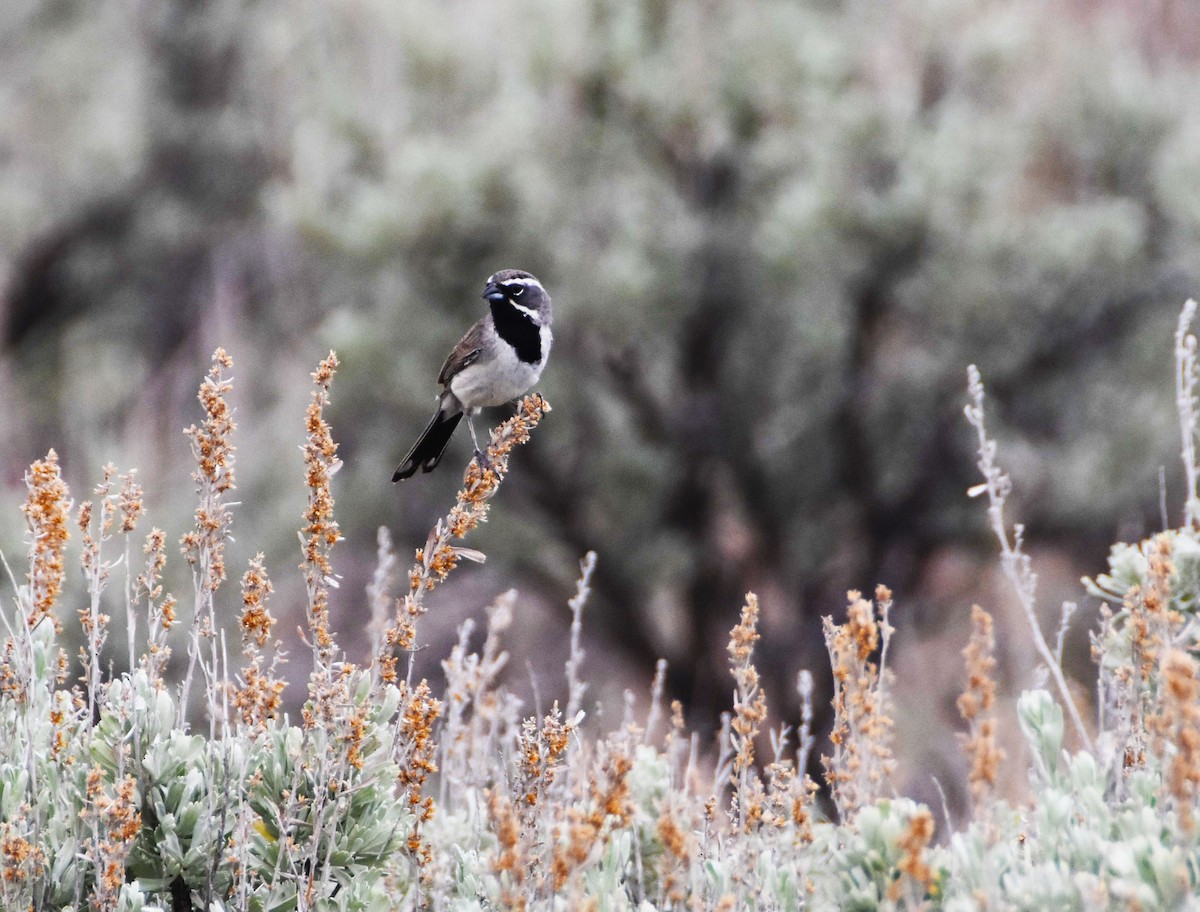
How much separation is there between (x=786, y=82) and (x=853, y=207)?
64.4 inches

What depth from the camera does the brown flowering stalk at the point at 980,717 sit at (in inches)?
79.8

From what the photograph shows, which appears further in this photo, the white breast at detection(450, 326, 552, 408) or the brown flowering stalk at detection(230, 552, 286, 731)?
the white breast at detection(450, 326, 552, 408)

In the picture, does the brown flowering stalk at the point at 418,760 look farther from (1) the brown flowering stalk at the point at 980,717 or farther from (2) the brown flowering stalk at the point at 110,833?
(1) the brown flowering stalk at the point at 980,717

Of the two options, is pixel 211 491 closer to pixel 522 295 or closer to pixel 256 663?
pixel 256 663

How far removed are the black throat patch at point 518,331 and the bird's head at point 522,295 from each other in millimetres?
30

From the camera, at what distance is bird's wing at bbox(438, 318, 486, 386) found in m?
5.74

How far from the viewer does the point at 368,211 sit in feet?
46.1

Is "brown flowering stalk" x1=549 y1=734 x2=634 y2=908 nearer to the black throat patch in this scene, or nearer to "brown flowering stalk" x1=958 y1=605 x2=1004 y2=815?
"brown flowering stalk" x1=958 y1=605 x2=1004 y2=815

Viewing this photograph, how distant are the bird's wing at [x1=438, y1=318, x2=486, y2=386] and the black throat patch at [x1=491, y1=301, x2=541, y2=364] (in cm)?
10

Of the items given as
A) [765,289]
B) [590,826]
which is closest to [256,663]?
[590,826]

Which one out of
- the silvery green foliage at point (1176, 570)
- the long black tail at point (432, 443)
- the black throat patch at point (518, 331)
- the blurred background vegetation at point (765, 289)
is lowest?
the silvery green foliage at point (1176, 570)

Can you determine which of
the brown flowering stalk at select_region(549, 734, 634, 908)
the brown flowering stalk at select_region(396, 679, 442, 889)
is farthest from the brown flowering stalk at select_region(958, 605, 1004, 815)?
the brown flowering stalk at select_region(396, 679, 442, 889)

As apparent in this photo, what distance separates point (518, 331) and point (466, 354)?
11.5 inches

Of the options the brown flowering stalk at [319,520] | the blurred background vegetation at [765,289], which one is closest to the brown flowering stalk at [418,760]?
the brown flowering stalk at [319,520]
